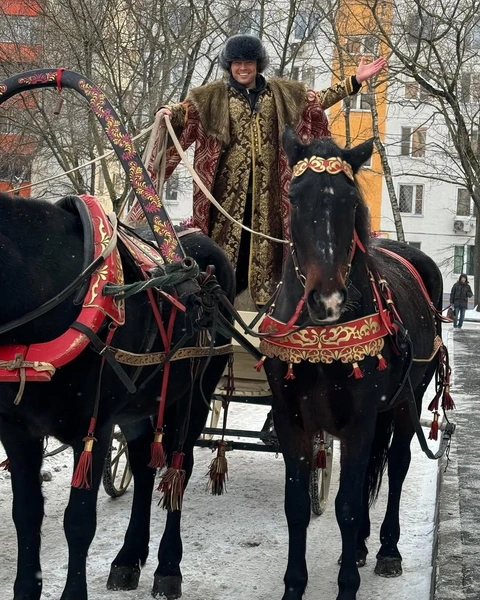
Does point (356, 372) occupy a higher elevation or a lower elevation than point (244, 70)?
lower

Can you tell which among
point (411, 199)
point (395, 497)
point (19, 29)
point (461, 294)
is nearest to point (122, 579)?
point (395, 497)

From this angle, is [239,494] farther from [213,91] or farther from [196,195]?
[213,91]

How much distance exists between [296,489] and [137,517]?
100cm

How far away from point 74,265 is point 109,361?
441 mm

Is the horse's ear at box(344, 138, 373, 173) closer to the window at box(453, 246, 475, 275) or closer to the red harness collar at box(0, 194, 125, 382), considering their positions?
the red harness collar at box(0, 194, 125, 382)

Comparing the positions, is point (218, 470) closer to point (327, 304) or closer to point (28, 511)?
point (28, 511)

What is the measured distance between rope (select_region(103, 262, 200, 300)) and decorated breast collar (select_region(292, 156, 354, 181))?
0.66 meters

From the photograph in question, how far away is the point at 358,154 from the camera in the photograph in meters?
4.43

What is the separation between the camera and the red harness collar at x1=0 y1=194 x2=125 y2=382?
3842 mm

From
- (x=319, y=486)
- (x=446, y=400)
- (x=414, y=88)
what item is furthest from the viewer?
(x=414, y=88)

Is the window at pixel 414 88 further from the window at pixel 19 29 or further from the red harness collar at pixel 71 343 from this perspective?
the red harness collar at pixel 71 343

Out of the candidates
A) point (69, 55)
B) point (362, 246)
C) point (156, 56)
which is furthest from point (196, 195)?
point (156, 56)

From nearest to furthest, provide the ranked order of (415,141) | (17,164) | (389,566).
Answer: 1. (389,566)
2. (17,164)
3. (415,141)

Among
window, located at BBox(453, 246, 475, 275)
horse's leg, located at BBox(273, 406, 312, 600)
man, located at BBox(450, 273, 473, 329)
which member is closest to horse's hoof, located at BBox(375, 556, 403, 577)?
horse's leg, located at BBox(273, 406, 312, 600)
